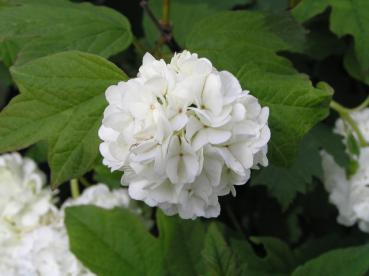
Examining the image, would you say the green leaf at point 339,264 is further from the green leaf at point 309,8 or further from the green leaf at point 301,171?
the green leaf at point 309,8

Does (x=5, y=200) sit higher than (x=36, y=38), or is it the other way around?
(x=36, y=38)

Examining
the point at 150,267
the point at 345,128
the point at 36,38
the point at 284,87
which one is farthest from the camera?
the point at 345,128

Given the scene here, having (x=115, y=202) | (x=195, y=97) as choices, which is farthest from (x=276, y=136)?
(x=115, y=202)

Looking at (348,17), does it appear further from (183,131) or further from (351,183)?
(183,131)

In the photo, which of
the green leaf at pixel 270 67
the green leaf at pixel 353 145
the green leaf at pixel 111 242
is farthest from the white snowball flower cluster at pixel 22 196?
the green leaf at pixel 353 145

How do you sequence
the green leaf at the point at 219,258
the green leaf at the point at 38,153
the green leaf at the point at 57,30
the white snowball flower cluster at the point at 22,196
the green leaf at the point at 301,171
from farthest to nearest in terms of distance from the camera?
the green leaf at the point at 38,153 < the white snowball flower cluster at the point at 22,196 < the green leaf at the point at 301,171 < the green leaf at the point at 57,30 < the green leaf at the point at 219,258

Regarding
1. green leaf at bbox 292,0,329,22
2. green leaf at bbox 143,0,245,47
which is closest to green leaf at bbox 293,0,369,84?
green leaf at bbox 292,0,329,22

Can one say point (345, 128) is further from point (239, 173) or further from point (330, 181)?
point (239, 173)

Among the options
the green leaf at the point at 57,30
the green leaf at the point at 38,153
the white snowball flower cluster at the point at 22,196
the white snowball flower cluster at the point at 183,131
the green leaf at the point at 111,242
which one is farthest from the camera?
the green leaf at the point at 38,153
